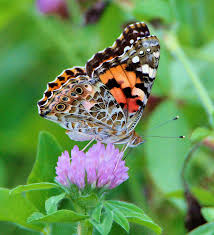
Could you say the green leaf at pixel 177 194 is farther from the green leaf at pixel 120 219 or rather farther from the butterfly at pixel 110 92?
the green leaf at pixel 120 219

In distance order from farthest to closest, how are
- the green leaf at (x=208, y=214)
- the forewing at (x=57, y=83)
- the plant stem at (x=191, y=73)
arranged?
1. the plant stem at (x=191, y=73)
2. the forewing at (x=57, y=83)
3. the green leaf at (x=208, y=214)

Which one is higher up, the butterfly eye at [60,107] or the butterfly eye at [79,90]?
the butterfly eye at [79,90]

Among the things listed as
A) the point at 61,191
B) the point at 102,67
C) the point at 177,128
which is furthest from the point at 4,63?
the point at 61,191

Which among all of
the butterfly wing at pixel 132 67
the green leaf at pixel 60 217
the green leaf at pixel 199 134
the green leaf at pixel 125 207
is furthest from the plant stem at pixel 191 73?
the green leaf at pixel 60 217

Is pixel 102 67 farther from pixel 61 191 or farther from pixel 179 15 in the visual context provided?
pixel 179 15

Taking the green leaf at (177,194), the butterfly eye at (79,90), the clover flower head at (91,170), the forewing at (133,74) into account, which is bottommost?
the green leaf at (177,194)

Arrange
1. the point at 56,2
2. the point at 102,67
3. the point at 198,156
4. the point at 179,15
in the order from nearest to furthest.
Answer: the point at 102,67, the point at 198,156, the point at 179,15, the point at 56,2

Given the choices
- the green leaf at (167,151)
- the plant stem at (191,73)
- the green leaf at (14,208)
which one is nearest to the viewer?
the green leaf at (14,208)

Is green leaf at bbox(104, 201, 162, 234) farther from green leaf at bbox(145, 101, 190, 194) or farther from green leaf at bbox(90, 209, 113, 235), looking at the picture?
green leaf at bbox(145, 101, 190, 194)
